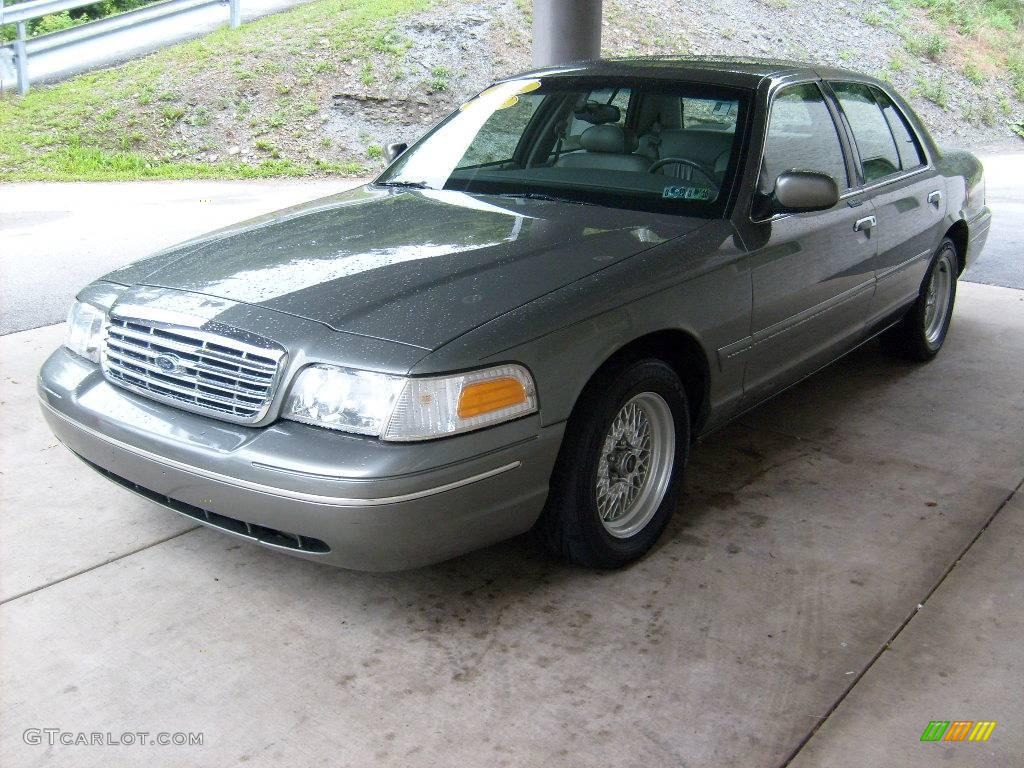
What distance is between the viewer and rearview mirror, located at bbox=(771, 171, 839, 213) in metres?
3.63

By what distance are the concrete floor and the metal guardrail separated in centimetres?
1057

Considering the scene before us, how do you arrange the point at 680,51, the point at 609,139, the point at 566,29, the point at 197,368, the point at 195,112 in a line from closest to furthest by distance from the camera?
the point at 197,368, the point at 609,139, the point at 566,29, the point at 195,112, the point at 680,51

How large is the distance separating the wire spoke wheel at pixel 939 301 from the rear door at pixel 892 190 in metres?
0.39

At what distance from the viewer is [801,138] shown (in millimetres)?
4125

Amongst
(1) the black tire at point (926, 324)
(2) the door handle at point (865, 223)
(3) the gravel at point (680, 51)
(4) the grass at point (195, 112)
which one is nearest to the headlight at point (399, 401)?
(2) the door handle at point (865, 223)

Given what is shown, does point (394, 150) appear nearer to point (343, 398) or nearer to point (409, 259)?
point (409, 259)

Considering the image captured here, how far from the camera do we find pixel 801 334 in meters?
4.05

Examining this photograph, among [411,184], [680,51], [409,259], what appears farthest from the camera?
[680,51]

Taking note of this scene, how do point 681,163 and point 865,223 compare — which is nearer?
point 681,163

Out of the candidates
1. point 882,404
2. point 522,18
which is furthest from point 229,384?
point 522,18

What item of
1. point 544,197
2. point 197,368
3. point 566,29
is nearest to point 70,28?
point 566,29

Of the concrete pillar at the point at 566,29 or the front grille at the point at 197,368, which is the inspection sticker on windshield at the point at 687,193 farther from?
the concrete pillar at the point at 566,29

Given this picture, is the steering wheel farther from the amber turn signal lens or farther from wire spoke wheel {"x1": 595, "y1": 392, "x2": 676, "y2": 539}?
the amber turn signal lens

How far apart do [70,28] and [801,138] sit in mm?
12612
